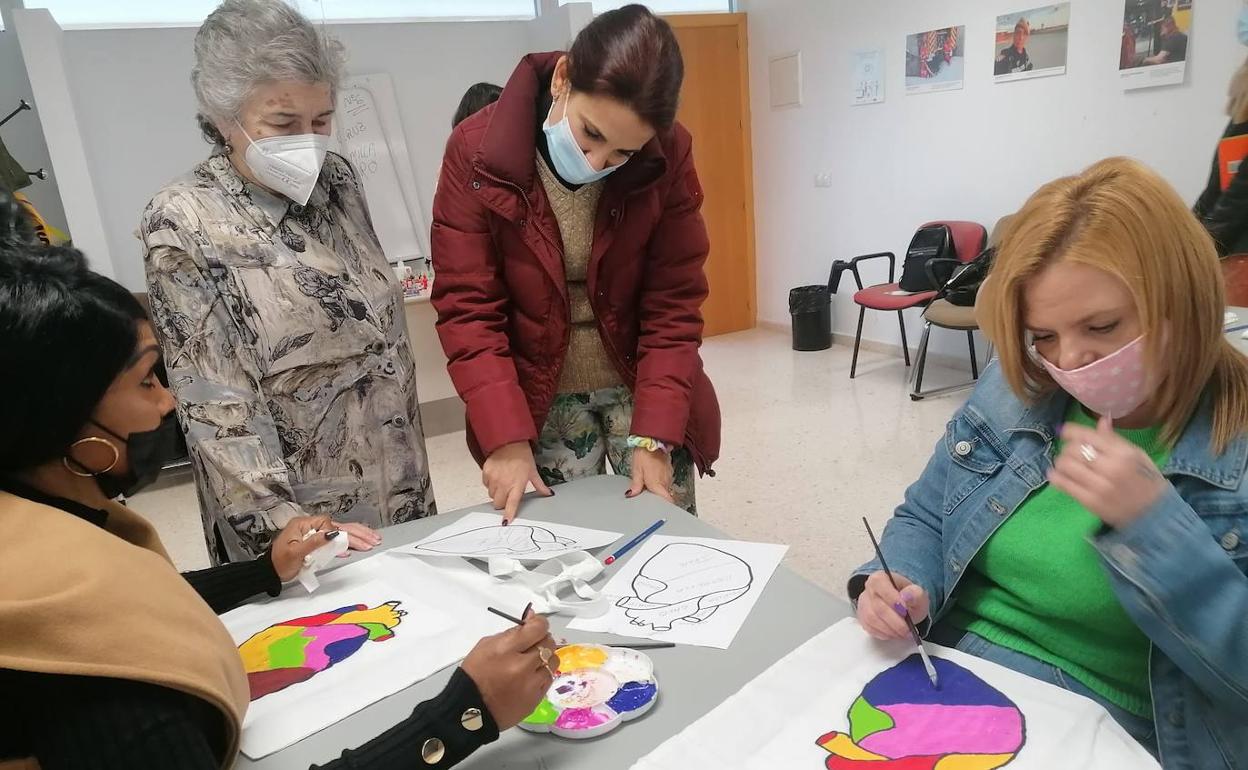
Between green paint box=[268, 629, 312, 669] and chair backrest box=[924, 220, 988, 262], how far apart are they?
3.93 meters

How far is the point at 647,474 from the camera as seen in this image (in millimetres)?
1434

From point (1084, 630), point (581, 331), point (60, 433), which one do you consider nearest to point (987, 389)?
point (1084, 630)

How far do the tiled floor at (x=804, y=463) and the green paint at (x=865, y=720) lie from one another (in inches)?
64.6

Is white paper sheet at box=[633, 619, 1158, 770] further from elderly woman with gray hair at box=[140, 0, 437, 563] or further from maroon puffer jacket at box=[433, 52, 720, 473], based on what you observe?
elderly woman with gray hair at box=[140, 0, 437, 563]

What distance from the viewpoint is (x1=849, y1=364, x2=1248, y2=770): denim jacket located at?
781 mm

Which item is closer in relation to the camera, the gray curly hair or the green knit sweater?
the green knit sweater

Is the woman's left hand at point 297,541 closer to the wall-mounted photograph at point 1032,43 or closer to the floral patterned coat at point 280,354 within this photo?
the floral patterned coat at point 280,354

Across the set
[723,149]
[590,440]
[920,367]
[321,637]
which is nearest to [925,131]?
[920,367]

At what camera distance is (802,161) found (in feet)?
17.5

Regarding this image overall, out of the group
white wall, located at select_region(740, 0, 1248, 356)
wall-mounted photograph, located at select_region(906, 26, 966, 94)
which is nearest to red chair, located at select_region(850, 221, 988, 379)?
white wall, located at select_region(740, 0, 1248, 356)

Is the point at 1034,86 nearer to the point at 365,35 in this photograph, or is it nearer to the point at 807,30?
the point at 807,30

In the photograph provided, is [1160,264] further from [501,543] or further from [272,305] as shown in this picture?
[272,305]

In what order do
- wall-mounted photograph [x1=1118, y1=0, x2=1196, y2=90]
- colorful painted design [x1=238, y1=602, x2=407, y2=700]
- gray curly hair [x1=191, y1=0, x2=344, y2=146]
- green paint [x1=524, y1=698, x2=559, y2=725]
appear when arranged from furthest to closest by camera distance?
wall-mounted photograph [x1=1118, y1=0, x2=1196, y2=90]
gray curly hair [x1=191, y1=0, x2=344, y2=146]
colorful painted design [x1=238, y1=602, x2=407, y2=700]
green paint [x1=524, y1=698, x2=559, y2=725]

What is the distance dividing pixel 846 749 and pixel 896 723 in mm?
70
